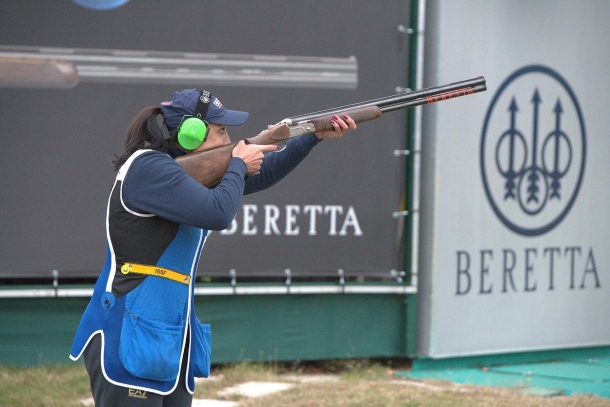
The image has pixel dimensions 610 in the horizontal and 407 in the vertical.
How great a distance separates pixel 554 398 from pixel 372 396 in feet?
4.60

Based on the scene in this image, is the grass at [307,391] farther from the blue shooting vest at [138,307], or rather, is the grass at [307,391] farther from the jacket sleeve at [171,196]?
the jacket sleeve at [171,196]

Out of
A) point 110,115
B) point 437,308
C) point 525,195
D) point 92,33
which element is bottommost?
point 437,308

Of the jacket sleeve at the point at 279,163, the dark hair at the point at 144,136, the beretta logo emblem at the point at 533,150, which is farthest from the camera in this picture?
the beretta logo emblem at the point at 533,150

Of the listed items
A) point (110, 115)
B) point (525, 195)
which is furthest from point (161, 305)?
point (525, 195)

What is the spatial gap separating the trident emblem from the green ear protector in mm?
4748

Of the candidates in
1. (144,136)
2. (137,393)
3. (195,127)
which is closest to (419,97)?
(195,127)

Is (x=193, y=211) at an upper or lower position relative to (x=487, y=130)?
lower

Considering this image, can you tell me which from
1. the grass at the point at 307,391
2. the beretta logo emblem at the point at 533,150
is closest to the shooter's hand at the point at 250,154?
the grass at the point at 307,391

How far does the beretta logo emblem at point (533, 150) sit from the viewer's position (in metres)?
7.86

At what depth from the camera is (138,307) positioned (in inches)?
132

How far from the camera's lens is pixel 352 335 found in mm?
7504

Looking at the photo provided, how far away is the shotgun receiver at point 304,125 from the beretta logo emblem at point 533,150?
3.07m

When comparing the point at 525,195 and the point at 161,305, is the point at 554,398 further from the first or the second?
the point at 161,305

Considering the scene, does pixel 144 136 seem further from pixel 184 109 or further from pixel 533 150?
pixel 533 150
